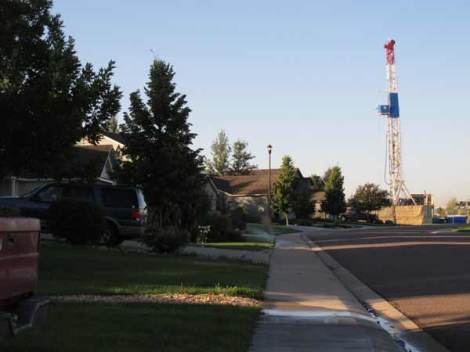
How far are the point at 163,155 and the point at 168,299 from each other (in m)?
15.0

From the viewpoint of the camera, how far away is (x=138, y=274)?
1393 cm

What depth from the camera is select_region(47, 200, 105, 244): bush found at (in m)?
18.2

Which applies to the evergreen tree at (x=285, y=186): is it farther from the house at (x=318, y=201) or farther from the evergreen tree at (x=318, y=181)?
the evergreen tree at (x=318, y=181)

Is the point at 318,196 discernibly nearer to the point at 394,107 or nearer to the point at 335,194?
the point at 335,194

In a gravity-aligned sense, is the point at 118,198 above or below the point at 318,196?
below

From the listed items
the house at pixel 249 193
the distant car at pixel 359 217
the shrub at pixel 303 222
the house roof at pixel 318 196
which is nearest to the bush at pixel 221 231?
the shrub at pixel 303 222

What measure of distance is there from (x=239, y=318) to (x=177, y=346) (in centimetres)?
218

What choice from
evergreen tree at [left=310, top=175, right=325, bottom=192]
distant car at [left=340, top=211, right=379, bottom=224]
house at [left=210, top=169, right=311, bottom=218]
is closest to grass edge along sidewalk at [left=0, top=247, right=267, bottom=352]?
house at [left=210, top=169, right=311, bottom=218]

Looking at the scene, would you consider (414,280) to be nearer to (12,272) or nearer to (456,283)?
(456,283)

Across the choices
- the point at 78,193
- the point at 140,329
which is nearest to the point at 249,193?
the point at 78,193

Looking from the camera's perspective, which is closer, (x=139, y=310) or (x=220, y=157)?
(x=139, y=310)

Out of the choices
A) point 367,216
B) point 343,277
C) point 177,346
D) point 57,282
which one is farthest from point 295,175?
point 177,346

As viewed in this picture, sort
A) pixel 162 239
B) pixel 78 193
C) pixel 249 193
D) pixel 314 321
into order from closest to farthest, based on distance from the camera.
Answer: pixel 314 321
pixel 162 239
pixel 78 193
pixel 249 193

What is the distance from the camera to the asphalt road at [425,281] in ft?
34.2
